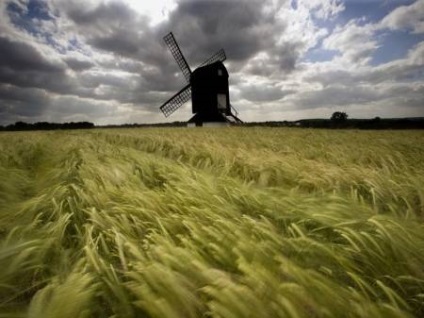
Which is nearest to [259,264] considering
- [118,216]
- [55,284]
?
[55,284]

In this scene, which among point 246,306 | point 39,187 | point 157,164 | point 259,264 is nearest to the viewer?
point 246,306

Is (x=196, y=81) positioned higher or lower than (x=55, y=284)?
higher

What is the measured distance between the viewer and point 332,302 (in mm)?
1090

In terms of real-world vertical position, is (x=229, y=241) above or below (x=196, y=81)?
below

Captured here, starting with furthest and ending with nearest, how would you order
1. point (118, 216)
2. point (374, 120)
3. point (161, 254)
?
point (374, 120)
point (118, 216)
point (161, 254)

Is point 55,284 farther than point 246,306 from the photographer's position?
Yes

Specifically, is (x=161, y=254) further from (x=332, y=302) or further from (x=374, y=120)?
(x=374, y=120)

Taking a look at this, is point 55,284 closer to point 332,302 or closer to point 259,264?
point 259,264

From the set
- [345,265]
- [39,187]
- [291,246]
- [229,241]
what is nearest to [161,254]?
[229,241]

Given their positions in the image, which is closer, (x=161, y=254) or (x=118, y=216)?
(x=161, y=254)

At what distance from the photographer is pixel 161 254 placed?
137cm

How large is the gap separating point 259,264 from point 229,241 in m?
0.30

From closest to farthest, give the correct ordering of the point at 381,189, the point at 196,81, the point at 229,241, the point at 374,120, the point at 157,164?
→ the point at 229,241
the point at 381,189
the point at 157,164
the point at 374,120
the point at 196,81

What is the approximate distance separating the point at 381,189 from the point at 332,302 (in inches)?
85.6
